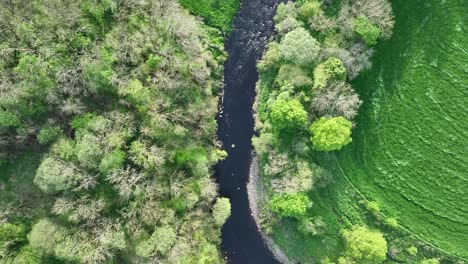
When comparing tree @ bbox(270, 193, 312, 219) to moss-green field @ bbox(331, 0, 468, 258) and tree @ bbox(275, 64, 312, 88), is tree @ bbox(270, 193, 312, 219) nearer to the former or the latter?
moss-green field @ bbox(331, 0, 468, 258)

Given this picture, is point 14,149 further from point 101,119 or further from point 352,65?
point 352,65

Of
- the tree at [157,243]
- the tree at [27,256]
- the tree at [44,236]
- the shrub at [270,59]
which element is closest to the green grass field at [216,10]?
the shrub at [270,59]

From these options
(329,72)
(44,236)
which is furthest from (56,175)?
(329,72)

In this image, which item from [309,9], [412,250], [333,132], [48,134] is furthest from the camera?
[412,250]

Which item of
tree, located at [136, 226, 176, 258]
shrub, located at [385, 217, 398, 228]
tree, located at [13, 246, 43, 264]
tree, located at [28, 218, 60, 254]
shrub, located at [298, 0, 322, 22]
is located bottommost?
tree, located at [13, 246, 43, 264]

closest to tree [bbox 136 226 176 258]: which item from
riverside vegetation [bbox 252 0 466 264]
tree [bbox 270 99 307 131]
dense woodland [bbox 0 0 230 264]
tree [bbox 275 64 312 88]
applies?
dense woodland [bbox 0 0 230 264]

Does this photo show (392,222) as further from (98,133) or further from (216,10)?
(98,133)
